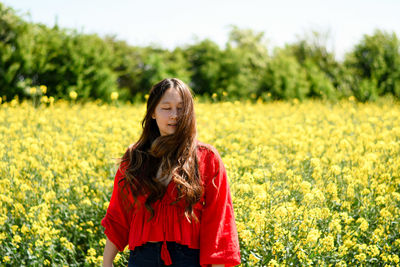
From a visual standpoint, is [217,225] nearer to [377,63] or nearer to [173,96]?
[173,96]

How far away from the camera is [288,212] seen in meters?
2.80

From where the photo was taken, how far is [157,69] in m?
13.5

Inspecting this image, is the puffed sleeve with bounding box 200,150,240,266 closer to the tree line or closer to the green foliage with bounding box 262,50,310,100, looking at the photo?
the tree line

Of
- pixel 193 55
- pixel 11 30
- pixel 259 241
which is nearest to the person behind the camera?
pixel 259 241

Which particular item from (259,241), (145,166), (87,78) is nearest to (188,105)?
(145,166)

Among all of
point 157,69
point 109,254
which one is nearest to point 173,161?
point 109,254

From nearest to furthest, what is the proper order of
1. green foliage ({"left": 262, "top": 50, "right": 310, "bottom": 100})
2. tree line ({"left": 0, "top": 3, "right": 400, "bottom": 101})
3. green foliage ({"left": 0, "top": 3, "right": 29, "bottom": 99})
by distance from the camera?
1. green foliage ({"left": 0, "top": 3, "right": 29, "bottom": 99})
2. tree line ({"left": 0, "top": 3, "right": 400, "bottom": 101})
3. green foliage ({"left": 262, "top": 50, "right": 310, "bottom": 100})

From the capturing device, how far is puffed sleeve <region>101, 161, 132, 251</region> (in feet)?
6.51

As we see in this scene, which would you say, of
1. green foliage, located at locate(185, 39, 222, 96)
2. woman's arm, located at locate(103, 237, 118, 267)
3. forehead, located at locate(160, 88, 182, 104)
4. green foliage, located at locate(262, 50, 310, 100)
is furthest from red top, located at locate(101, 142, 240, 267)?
green foliage, located at locate(185, 39, 222, 96)

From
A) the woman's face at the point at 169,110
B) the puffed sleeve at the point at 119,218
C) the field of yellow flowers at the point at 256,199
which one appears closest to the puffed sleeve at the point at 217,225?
the woman's face at the point at 169,110

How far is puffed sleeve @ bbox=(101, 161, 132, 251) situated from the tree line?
8464 millimetres

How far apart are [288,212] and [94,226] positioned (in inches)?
70.6

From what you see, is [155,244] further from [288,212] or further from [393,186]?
[393,186]

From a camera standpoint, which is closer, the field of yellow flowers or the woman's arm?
the woman's arm
